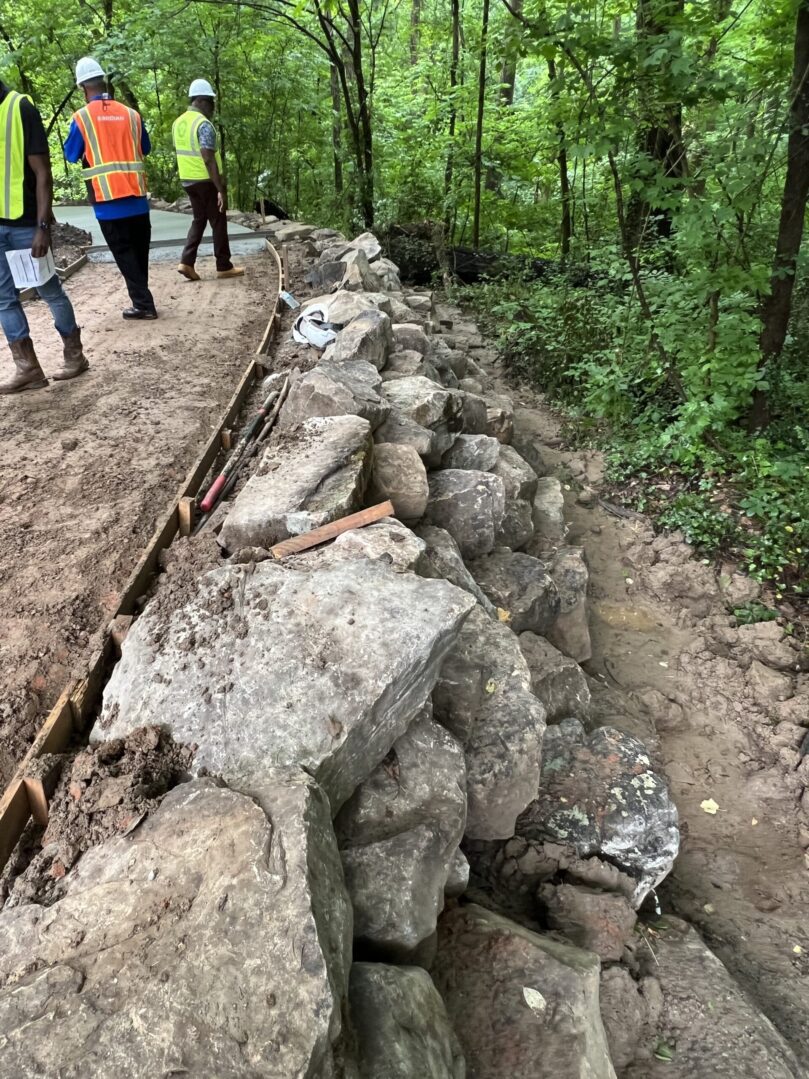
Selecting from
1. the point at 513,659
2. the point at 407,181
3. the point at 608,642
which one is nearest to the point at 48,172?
the point at 513,659

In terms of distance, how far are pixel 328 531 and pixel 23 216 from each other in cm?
340

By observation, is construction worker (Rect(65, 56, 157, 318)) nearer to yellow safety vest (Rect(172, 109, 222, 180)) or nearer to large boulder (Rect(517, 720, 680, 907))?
yellow safety vest (Rect(172, 109, 222, 180))

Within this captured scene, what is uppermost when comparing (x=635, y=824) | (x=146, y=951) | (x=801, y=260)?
(x=801, y=260)

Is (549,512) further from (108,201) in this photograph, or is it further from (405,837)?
(108,201)

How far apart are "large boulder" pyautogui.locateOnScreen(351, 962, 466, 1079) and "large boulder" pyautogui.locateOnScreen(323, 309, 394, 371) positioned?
142 inches

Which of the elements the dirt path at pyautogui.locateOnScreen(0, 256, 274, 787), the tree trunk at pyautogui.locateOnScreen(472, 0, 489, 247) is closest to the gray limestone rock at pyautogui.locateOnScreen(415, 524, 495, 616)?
the dirt path at pyautogui.locateOnScreen(0, 256, 274, 787)

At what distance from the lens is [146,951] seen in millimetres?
1464

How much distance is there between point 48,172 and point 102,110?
4.65 feet

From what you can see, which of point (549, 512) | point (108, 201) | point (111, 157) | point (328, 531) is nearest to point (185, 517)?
point (328, 531)

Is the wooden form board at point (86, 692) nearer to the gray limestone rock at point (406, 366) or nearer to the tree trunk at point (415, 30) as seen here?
the gray limestone rock at point (406, 366)

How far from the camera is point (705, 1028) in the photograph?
222 cm

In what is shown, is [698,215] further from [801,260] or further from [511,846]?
[511,846]

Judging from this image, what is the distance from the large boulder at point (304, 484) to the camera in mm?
2887

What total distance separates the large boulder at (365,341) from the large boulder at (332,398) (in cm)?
49
